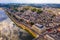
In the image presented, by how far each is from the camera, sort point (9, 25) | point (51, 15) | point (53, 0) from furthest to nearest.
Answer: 1. point (53, 0)
2. point (51, 15)
3. point (9, 25)

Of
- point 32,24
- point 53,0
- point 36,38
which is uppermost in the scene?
point 53,0

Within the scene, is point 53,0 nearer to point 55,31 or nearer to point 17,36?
point 55,31

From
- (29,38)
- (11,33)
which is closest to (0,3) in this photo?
(11,33)

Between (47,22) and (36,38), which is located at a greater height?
(47,22)

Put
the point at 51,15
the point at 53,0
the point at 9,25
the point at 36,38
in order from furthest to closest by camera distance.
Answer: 1. the point at 53,0
2. the point at 51,15
3. the point at 9,25
4. the point at 36,38

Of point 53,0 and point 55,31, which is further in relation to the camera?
point 53,0

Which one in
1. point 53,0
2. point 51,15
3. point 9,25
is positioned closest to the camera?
point 9,25

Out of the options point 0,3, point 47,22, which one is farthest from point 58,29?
A: point 0,3

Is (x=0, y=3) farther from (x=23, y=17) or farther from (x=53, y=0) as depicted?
(x=53, y=0)

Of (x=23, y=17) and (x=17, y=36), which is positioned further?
(x=23, y=17)
